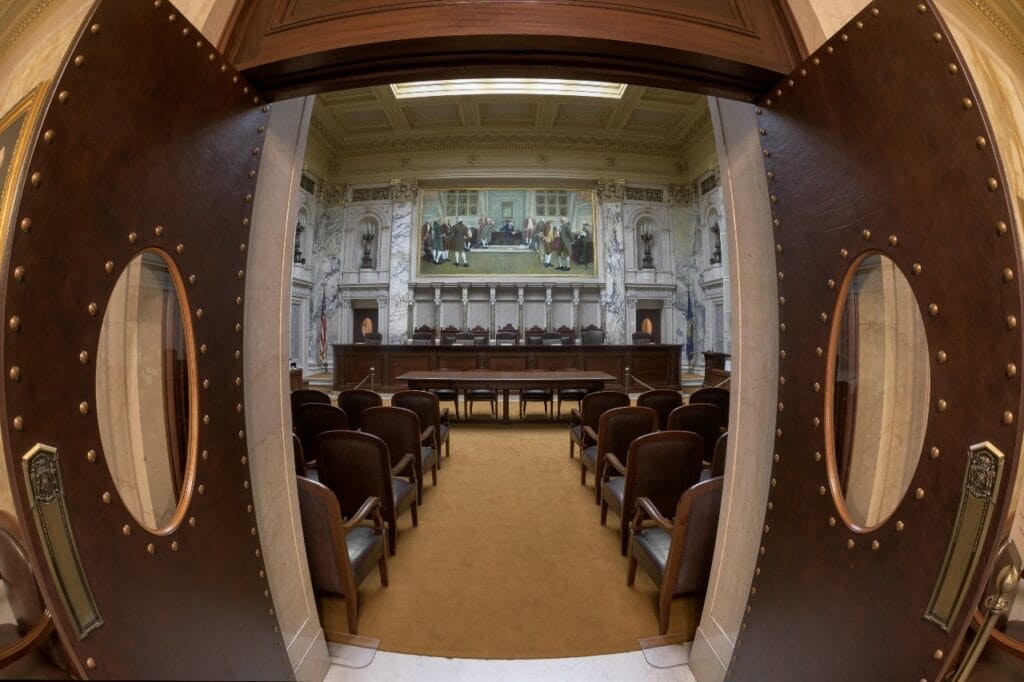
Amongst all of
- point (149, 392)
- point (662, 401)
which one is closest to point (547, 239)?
point (662, 401)

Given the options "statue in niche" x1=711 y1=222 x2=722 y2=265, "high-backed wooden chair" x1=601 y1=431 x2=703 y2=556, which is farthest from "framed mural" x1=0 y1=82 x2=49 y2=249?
"statue in niche" x1=711 y1=222 x2=722 y2=265

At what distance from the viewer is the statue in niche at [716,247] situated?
474 inches

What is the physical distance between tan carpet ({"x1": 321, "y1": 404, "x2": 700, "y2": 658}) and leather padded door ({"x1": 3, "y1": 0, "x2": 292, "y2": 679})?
92 centimetres

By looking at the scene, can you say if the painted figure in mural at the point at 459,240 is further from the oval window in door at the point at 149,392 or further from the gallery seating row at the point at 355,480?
the oval window in door at the point at 149,392

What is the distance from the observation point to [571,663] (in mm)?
1718

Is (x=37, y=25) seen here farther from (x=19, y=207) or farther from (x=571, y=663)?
(x=571, y=663)

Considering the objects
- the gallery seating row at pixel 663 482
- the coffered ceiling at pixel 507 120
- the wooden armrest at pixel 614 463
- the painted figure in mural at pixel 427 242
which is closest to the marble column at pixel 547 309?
the painted figure in mural at pixel 427 242

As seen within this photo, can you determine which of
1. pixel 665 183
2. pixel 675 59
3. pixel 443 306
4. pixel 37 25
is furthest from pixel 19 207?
pixel 665 183

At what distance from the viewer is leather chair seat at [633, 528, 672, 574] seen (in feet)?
6.48

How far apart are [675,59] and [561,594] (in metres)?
2.49

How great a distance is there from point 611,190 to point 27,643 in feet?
45.3

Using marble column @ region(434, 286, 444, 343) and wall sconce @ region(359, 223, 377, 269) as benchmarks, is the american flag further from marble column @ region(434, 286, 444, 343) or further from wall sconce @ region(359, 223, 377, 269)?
marble column @ region(434, 286, 444, 343)

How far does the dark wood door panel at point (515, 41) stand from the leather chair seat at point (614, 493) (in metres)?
2.24

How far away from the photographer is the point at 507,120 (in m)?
12.2
